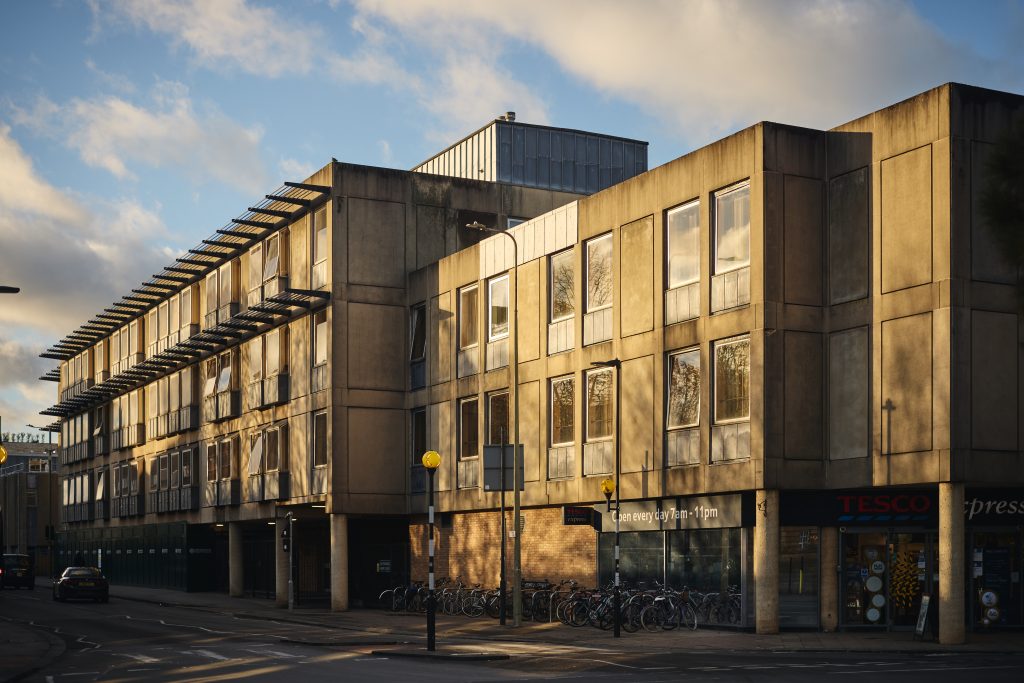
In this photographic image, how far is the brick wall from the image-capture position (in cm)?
3994

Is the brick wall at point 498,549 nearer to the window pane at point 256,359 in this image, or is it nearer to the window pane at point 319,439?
the window pane at point 319,439

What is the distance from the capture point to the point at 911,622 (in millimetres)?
32844

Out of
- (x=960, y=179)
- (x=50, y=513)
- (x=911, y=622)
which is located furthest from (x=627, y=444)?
(x=50, y=513)

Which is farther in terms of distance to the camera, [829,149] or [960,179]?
[829,149]

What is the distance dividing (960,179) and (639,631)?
13.0 meters

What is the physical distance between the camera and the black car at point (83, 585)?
173ft

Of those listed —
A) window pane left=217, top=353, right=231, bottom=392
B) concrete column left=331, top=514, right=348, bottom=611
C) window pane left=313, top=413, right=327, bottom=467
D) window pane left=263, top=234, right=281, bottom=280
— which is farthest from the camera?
window pane left=217, top=353, right=231, bottom=392

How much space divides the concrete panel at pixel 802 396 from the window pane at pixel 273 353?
79.9ft

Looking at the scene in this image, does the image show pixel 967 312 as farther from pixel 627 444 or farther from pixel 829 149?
pixel 627 444

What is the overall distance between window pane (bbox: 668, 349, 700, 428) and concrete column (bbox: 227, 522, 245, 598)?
27.6m

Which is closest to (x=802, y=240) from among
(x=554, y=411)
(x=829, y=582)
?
(x=829, y=582)

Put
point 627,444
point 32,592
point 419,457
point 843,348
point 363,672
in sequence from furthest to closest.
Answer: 1. point 32,592
2. point 419,457
3. point 627,444
4. point 843,348
5. point 363,672

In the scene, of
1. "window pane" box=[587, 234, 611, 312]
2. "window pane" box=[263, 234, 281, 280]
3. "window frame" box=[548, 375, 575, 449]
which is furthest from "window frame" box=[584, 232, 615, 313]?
"window pane" box=[263, 234, 281, 280]

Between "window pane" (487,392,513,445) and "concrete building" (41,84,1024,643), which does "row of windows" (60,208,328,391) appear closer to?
"concrete building" (41,84,1024,643)
